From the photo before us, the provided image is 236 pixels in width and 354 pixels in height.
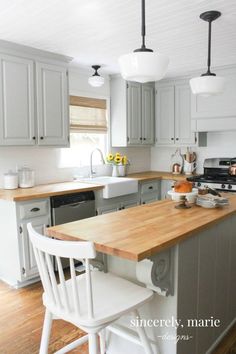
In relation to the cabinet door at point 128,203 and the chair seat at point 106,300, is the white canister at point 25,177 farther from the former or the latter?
the chair seat at point 106,300

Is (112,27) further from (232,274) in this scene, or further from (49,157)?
(232,274)

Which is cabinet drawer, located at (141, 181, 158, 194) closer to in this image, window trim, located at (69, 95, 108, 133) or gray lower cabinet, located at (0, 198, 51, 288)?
window trim, located at (69, 95, 108, 133)

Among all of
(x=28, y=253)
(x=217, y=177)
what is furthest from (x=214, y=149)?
(x=28, y=253)

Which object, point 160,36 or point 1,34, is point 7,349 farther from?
point 160,36

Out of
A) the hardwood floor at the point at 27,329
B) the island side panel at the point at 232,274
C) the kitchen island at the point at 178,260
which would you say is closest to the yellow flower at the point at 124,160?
the hardwood floor at the point at 27,329

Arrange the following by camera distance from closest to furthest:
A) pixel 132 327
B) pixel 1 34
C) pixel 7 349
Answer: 1. pixel 132 327
2. pixel 7 349
3. pixel 1 34

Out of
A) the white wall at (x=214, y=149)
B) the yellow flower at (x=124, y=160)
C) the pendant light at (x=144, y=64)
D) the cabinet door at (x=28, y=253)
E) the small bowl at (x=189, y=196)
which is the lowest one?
the cabinet door at (x=28, y=253)

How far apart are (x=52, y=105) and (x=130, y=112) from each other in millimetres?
1342

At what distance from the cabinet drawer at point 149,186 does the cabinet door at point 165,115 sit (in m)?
0.71

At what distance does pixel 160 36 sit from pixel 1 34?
4.55 feet

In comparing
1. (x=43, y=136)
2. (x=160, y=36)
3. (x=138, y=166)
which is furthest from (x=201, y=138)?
(x=43, y=136)

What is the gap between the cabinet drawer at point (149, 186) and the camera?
4148mm

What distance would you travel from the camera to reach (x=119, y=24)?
2.50 m

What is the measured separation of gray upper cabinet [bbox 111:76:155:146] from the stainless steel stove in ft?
3.15
